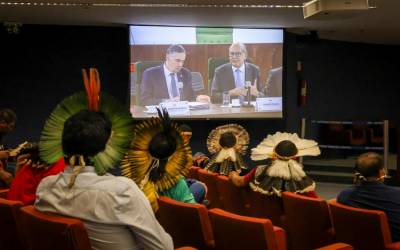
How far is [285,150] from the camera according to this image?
3.85 metres

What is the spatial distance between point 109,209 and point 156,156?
46.3 inches

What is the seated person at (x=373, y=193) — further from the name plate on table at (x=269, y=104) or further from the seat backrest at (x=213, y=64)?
the seat backrest at (x=213, y=64)

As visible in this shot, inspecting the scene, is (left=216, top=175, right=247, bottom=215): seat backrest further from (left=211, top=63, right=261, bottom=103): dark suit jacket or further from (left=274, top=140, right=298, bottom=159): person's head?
(left=211, top=63, right=261, bottom=103): dark suit jacket

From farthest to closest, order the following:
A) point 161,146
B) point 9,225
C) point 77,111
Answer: point 161,146, point 9,225, point 77,111

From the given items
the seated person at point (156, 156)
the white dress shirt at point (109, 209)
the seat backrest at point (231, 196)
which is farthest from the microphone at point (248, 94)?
the white dress shirt at point (109, 209)

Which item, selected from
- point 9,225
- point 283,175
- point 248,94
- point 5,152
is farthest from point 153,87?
point 9,225

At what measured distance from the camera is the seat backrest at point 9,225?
2607 millimetres

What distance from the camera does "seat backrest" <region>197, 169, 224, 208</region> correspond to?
477 cm

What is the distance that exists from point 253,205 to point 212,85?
4792 mm

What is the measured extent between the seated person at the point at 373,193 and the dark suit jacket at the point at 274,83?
216 inches

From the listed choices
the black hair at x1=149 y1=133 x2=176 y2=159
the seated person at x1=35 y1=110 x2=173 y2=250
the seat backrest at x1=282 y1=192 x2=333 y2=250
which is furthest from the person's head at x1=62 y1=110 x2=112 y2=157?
the seat backrest at x1=282 y1=192 x2=333 y2=250

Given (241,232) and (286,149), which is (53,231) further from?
(286,149)

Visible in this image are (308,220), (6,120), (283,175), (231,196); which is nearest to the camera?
(308,220)

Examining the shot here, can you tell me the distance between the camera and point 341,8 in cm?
416
